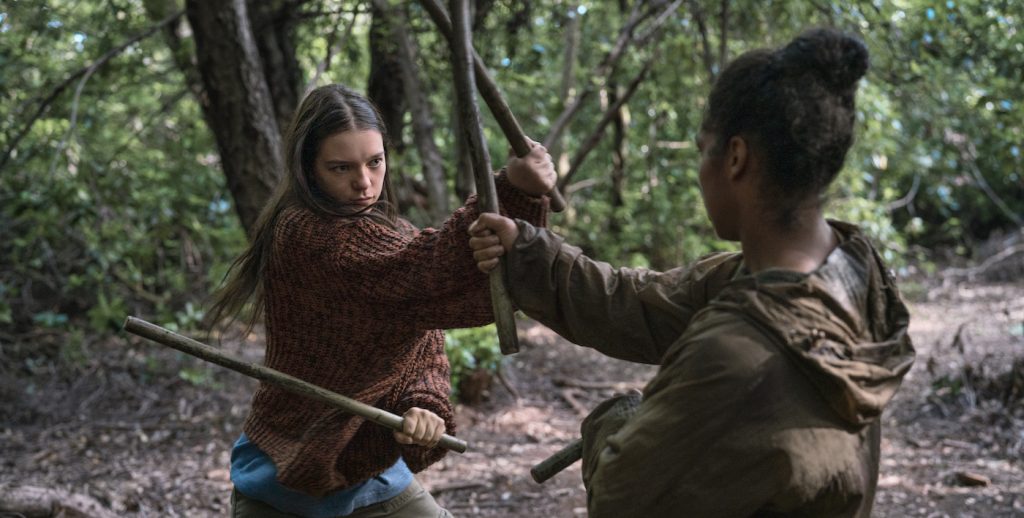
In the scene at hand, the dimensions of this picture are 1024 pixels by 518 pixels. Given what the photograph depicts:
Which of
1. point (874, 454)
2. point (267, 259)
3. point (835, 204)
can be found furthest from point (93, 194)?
point (835, 204)

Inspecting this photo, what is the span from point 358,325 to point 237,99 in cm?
286

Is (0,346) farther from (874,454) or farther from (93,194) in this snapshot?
(874,454)

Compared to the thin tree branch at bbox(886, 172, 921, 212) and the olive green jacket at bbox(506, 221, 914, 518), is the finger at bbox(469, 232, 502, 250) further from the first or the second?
the thin tree branch at bbox(886, 172, 921, 212)

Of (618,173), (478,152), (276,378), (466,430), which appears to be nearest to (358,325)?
(276,378)

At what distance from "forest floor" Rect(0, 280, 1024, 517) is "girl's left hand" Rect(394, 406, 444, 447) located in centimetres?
235

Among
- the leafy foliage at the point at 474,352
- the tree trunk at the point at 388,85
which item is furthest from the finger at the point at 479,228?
the tree trunk at the point at 388,85

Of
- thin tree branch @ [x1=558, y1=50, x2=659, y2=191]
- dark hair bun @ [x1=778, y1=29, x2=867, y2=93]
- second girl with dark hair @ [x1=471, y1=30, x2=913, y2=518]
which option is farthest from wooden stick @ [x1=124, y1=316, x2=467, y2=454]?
thin tree branch @ [x1=558, y1=50, x2=659, y2=191]

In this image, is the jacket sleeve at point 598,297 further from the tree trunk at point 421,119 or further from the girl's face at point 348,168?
the tree trunk at point 421,119

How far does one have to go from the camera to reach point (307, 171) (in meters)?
2.26

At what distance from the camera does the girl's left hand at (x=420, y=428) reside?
2.11 m

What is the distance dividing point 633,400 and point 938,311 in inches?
317

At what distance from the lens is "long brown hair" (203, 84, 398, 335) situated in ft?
7.22

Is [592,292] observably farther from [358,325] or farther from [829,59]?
[829,59]

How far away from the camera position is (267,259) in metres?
2.23
